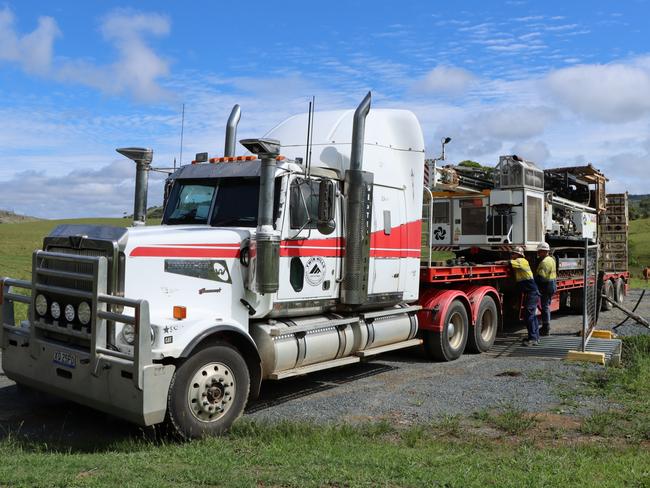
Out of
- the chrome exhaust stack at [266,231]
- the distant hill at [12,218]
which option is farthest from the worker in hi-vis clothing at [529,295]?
the distant hill at [12,218]

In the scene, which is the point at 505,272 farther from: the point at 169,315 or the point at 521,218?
the point at 169,315

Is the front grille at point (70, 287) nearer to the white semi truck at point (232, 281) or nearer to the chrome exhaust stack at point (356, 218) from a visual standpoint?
the white semi truck at point (232, 281)

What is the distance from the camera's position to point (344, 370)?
32.5ft

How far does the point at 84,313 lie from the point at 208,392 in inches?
55.7

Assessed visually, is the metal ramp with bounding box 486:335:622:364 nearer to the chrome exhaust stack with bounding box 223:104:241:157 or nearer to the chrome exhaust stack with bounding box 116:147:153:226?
the chrome exhaust stack with bounding box 223:104:241:157

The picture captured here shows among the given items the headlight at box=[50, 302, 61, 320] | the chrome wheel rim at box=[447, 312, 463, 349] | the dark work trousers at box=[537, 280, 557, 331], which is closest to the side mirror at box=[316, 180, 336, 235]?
the headlight at box=[50, 302, 61, 320]

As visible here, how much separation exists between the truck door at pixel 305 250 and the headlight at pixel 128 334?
6.42 ft

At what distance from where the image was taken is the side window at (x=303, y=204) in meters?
7.62

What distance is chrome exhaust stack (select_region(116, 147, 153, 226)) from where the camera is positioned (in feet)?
27.2

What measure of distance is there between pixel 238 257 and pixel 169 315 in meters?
1.07

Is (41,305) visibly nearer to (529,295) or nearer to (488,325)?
(488,325)

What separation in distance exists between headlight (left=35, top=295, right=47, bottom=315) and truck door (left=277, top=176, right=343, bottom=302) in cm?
252

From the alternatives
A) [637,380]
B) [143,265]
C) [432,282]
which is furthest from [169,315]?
[637,380]

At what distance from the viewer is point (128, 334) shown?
613cm
